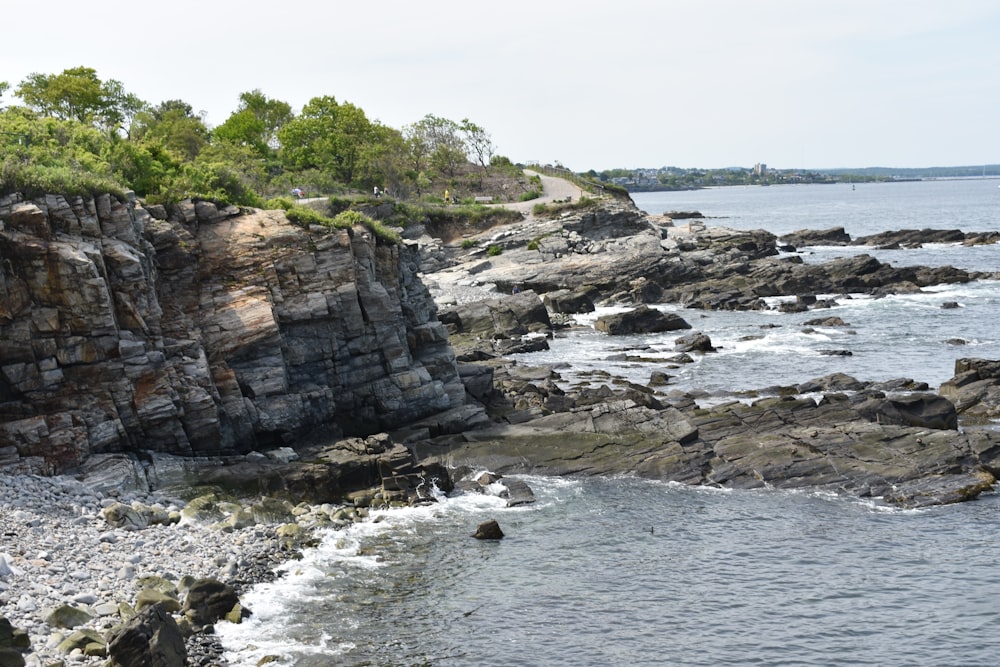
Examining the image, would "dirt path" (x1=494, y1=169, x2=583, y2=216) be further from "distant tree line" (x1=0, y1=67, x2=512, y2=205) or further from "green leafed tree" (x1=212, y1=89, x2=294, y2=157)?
"green leafed tree" (x1=212, y1=89, x2=294, y2=157)

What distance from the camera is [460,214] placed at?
334 ft

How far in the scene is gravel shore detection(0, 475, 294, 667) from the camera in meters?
22.0

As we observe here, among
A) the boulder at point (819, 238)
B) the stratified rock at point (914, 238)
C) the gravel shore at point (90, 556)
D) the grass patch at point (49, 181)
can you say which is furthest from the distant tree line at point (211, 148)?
the stratified rock at point (914, 238)

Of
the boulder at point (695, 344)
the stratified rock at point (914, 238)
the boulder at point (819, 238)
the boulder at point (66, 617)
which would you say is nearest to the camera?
the boulder at point (66, 617)

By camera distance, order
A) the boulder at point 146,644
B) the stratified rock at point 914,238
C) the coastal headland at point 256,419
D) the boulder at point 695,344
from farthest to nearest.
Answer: the stratified rock at point 914,238
the boulder at point 695,344
the coastal headland at point 256,419
the boulder at point 146,644

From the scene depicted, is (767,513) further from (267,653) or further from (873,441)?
(267,653)

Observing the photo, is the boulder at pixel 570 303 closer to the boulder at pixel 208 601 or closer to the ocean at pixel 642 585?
the ocean at pixel 642 585

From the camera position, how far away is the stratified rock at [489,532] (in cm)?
3023

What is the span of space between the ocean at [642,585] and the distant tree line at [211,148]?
17353 millimetres

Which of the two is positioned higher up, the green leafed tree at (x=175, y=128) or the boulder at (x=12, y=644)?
the green leafed tree at (x=175, y=128)

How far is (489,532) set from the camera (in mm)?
30234

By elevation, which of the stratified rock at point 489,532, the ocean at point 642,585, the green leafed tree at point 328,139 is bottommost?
the ocean at point 642,585

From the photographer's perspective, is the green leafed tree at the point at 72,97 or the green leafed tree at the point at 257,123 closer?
the green leafed tree at the point at 72,97

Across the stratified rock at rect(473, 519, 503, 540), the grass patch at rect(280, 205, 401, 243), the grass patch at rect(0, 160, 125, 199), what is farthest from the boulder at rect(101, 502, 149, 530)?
the grass patch at rect(280, 205, 401, 243)
